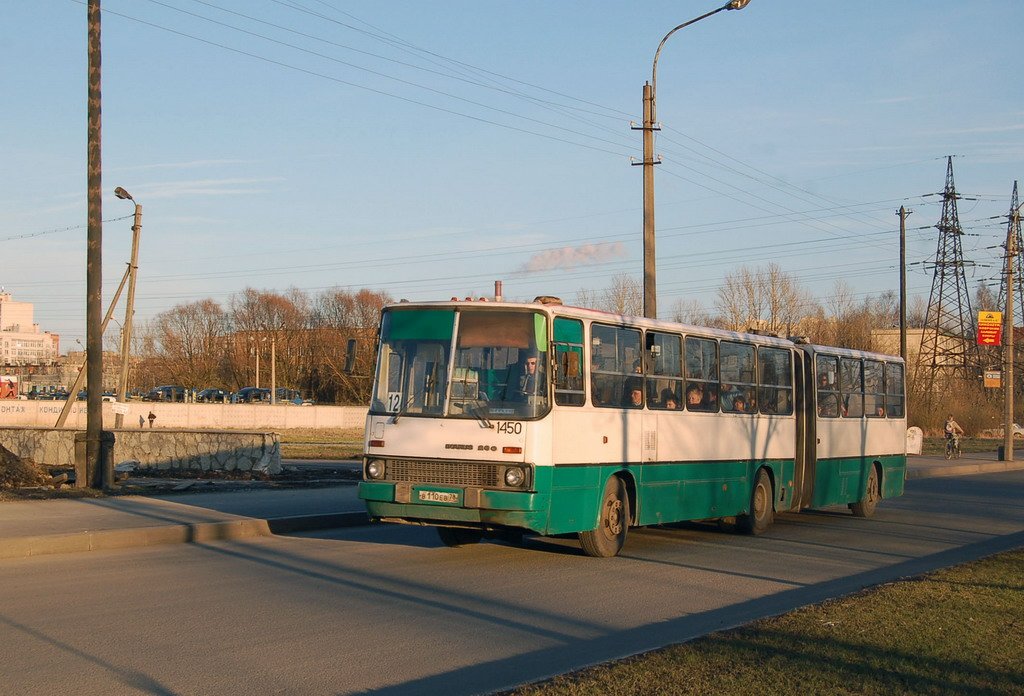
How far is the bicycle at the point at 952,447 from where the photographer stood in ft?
148

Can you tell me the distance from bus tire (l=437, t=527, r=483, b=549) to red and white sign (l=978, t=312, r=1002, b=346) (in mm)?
47756

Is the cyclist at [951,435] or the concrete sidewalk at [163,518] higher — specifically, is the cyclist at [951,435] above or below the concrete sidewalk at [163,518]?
above

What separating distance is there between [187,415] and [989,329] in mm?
43313

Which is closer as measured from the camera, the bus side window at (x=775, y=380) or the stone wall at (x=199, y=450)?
the bus side window at (x=775, y=380)

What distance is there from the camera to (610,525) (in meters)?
14.2

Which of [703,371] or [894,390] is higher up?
[703,371]

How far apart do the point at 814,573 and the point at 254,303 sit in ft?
345

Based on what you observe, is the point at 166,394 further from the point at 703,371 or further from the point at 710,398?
the point at 703,371

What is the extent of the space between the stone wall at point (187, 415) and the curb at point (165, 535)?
137 feet

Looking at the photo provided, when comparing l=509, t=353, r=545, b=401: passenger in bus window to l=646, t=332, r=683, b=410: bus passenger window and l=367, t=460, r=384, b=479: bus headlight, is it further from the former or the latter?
l=646, t=332, r=683, b=410: bus passenger window

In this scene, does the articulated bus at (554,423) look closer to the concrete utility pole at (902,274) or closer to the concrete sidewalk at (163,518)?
the concrete sidewalk at (163,518)

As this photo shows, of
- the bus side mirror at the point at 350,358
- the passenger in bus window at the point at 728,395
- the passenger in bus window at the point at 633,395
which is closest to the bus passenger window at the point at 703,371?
the passenger in bus window at the point at 728,395

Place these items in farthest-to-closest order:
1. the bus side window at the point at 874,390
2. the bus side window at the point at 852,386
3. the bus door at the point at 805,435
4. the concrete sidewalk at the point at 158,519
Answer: the bus side window at the point at 874,390
the bus side window at the point at 852,386
the bus door at the point at 805,435
the concrete sidewalk at the point at 158,519

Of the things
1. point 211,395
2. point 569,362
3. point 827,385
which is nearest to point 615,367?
point 569,362
